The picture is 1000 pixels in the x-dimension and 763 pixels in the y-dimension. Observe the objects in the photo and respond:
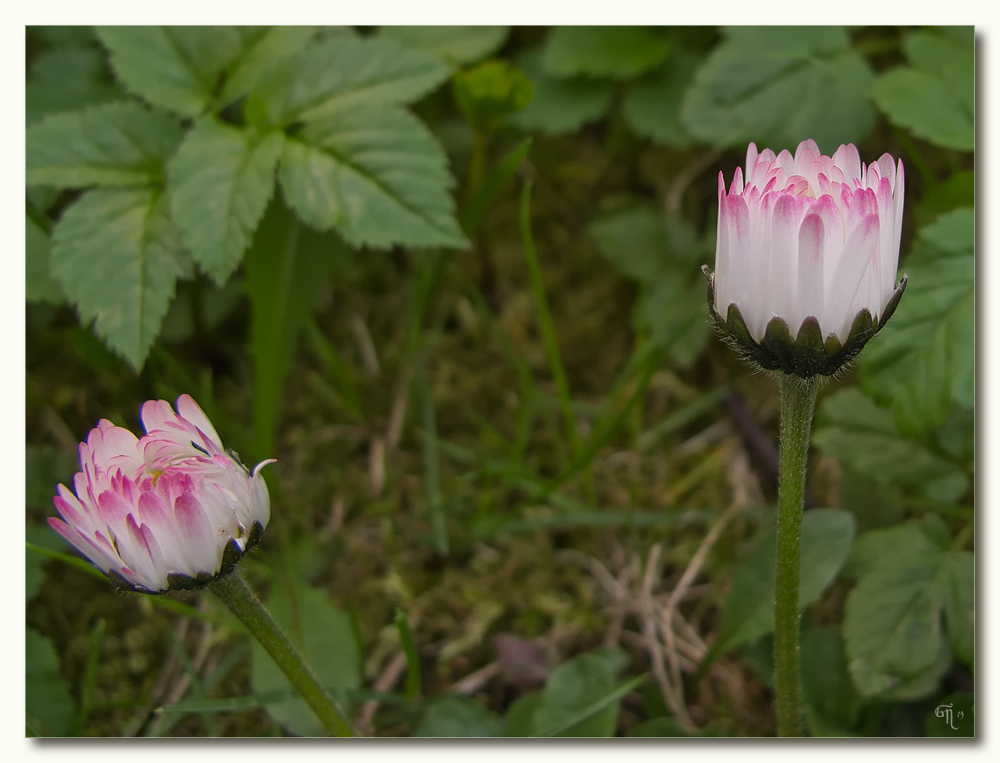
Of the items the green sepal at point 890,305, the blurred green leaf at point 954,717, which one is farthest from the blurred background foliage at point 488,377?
the green sepal at point 890,305

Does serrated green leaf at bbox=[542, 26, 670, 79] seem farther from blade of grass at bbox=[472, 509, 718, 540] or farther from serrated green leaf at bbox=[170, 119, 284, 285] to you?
blade of grass at bbox=[472, 509, 718, 540]

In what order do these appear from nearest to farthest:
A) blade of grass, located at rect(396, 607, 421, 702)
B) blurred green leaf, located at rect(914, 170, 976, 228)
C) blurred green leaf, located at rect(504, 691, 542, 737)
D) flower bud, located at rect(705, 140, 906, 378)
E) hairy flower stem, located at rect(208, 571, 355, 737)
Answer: flower bud, located at rect(705, 140, 906, 378) → hairy flower stem, located at rect(208, 571, 355, 737) → blade of grass, located at rect(396, 607, 421, 702) → blurred green leaf, located at rect(504, 691, 542, 737) → blurred green leaf, located at rect(914, 170, 976, 228)

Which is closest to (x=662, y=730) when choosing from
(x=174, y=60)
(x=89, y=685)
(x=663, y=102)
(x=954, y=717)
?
(x=954, y=717)

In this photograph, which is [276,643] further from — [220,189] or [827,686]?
[827,686]

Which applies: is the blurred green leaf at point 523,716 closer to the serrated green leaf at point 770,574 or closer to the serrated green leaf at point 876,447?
the serrated green leaf at point 770,574

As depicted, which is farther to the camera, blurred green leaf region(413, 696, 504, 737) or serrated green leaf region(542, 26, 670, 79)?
serrated green leaf region(542, 26, 670, 79)

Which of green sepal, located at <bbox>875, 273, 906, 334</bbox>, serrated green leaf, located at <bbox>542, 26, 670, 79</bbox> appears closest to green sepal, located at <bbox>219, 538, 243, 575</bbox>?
green sepal, located at <bbox>875, 273, 906, 334</bbox>

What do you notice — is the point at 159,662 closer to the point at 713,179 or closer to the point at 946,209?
the point at 713,179

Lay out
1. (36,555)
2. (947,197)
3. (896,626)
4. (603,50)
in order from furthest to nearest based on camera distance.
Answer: (603,50)
(947,197)
(36,555)
(896,626)
